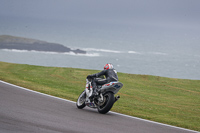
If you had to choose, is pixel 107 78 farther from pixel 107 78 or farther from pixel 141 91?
pixel 141 91

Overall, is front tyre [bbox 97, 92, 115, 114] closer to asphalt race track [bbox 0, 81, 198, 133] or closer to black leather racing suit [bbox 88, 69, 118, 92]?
asphalt race track [bbox 0, 81, 198, 133]

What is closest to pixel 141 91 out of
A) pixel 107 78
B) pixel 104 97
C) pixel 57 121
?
pixel 107 78

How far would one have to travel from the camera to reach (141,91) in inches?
727

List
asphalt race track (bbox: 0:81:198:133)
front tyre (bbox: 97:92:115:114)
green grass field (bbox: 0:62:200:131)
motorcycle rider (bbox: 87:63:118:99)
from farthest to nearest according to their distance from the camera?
green grass field (bbox: 0:62:200:131), motorcycle rider (bbox: 87:63:118:99), front tyre (bbox: 97:92:115:114), asphalt race track (bbox: 0:81:198:133)

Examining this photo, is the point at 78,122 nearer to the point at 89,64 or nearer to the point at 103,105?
the point at 103,105

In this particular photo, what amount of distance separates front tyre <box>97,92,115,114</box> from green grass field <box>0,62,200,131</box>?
1216 millimetres

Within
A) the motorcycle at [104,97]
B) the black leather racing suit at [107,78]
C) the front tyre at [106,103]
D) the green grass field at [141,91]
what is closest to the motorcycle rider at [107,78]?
the black leather racing suit at [107,78]

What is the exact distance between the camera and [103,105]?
32.7 feet

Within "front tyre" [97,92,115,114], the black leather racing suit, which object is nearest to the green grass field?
"front tyre" [97,92,115,114]

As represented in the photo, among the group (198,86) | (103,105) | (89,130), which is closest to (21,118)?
(89,130)

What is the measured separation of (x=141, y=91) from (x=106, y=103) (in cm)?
896

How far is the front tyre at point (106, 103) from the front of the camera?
31.7 ft

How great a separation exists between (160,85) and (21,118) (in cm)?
1505

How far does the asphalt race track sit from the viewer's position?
6.88 meters
